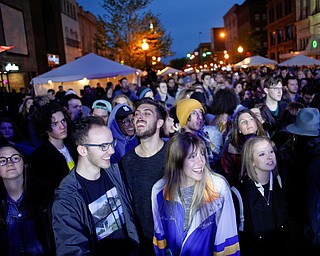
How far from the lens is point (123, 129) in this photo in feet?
15.1

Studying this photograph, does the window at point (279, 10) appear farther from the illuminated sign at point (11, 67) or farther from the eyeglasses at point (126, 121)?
the eyeglasses at point (126, 121)

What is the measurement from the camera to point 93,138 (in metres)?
2.71

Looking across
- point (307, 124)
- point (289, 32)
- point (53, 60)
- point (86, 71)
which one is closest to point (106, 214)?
point (307, 124)

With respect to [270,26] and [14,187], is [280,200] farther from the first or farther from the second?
[270,26]

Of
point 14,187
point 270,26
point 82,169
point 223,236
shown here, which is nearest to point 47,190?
point 14,187

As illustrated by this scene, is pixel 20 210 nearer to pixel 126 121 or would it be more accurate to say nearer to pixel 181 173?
pixel 181 173

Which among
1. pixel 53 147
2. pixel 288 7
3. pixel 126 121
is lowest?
pixel 53 147

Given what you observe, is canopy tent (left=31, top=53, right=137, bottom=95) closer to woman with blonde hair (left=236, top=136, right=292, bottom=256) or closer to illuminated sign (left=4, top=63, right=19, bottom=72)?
woman with blonde hair (left=236, top=136, right=292, bottom=256)

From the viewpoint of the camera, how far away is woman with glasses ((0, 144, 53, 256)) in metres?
2.94

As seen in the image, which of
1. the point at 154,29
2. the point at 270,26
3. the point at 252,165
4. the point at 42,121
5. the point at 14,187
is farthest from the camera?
the point at 270,26

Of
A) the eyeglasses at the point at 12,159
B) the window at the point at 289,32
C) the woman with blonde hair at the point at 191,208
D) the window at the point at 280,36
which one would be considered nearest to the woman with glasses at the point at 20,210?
the eyeglasses at the point at 12,159

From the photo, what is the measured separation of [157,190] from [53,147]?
1691 mm

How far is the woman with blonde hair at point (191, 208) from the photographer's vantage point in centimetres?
266

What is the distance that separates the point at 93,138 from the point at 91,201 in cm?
50
